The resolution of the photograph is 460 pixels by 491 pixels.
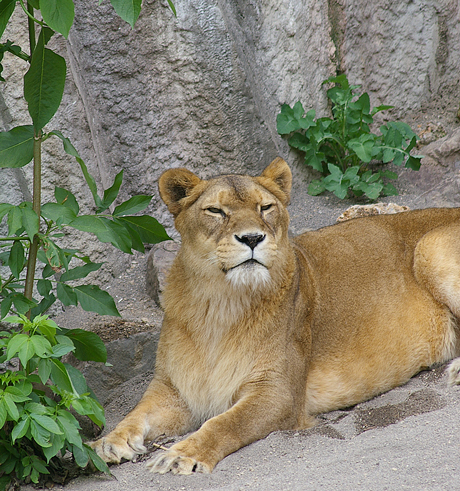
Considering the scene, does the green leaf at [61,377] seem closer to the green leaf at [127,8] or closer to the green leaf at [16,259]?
the green leaf at [16,259]

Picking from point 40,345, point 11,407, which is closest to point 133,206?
point 40,345

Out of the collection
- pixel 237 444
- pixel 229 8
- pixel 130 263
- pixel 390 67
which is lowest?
pixel 237 444

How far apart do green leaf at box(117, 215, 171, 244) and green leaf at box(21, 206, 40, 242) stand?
0.59 meters

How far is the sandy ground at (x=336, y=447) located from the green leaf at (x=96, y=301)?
80 centimetres

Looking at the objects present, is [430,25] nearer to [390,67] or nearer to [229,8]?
[390,67]

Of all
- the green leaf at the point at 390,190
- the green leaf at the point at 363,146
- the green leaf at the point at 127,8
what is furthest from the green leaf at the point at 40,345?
the green leaf at the point at 390,190

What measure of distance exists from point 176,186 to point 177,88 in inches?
91.0

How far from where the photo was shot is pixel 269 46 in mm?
6910

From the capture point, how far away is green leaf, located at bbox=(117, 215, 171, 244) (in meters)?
3.44

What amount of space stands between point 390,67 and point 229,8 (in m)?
2.28

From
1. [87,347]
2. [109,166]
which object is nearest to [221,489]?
[87,347]

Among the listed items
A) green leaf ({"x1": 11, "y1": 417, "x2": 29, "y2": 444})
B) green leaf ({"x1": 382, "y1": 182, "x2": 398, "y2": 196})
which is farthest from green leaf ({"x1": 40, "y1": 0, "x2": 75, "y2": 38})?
green leaf ({"x1": 382, "y1": 182, "x2": 398, "y2": 196})

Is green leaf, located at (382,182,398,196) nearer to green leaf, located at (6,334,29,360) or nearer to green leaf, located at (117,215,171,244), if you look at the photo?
green leaf, located at (117,215,171,244)

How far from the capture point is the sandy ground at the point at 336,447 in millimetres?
2852
